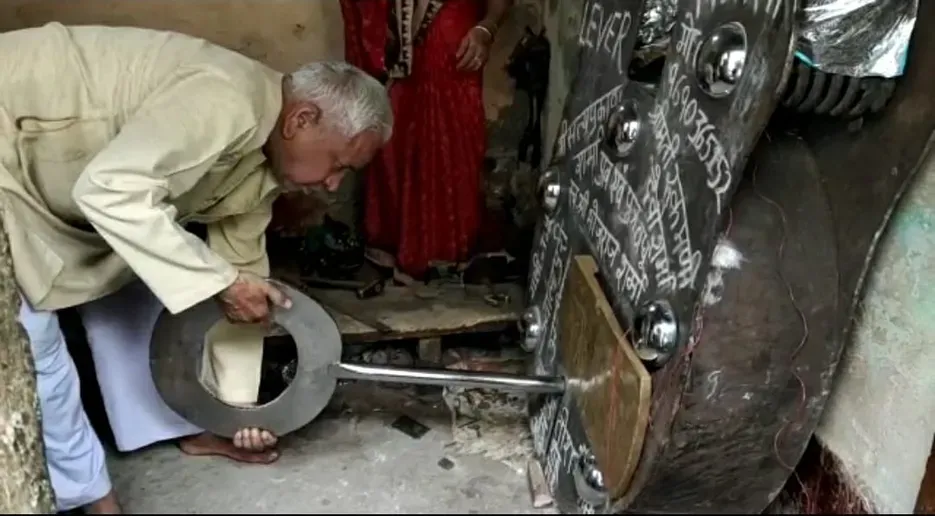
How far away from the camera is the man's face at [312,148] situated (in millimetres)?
1596

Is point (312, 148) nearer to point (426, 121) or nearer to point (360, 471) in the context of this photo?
point (360, 471)

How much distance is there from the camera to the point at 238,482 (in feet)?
3.79

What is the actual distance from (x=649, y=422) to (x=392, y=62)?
1076 mm

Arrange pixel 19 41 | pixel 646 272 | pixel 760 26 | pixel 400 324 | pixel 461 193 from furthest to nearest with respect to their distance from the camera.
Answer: pixel 461 193 → pixel 400 324 → pixel 19 41 → pixel 646 272 → pixel 760 26

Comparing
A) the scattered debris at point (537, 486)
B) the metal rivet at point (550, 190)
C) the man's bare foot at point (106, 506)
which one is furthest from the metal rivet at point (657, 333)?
the man's bare foot at point (106, 506)

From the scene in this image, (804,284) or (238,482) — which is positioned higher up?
(804,284)

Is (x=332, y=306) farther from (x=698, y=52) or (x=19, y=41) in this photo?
(x=698, y=52)

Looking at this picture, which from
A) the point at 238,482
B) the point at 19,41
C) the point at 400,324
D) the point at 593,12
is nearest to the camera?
the point at 238,482

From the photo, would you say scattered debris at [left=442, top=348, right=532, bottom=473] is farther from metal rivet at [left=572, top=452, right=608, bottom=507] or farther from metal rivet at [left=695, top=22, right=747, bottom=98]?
metal rivet at [left=695, top=22, right=747, bottom=98]

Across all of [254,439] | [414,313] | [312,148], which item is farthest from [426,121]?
[254,439]

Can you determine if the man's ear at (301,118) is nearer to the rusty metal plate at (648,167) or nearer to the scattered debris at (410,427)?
the rusty metal plate at (648,167)

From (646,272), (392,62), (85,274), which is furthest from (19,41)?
(646,272)

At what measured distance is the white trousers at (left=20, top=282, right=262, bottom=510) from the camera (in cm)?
161

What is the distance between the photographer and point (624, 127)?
61.9 inches
